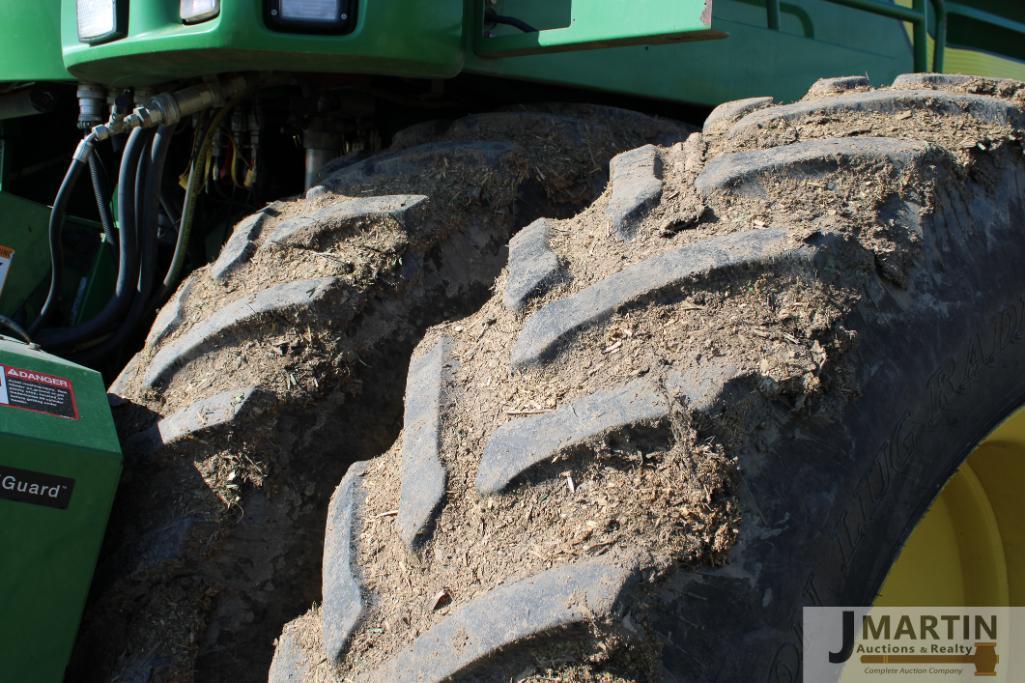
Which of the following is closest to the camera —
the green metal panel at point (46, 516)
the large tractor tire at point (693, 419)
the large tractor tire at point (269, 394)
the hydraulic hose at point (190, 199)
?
the large tractor tire at point (693, 419)

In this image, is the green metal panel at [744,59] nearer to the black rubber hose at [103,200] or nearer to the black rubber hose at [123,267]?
the black rubber hose at [123,267]

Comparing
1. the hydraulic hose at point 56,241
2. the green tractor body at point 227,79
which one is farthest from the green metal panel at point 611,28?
the hydraulic hose at point 56,241

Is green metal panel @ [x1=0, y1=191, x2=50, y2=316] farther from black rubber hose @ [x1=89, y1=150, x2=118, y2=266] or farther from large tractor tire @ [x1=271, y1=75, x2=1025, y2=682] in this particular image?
large tractor tire @ [x1=271, y1=75, x2=1025, y2=682]

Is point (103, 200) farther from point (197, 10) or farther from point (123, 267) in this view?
point (197, 10)

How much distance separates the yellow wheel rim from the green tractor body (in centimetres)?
82

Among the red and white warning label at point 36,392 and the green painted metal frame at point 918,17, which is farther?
the green painted metal frame at point 918,17

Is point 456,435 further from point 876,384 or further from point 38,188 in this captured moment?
point 38,188

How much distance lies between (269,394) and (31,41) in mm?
917

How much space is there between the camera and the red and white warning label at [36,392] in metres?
1.36

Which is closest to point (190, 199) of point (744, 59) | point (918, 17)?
point (744, 59)

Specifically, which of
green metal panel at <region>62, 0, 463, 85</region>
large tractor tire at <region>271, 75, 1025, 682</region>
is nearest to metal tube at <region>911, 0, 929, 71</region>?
large tractor tire at <region>271, 75, 1025, 682</region>

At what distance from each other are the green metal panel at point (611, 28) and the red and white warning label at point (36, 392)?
81cm

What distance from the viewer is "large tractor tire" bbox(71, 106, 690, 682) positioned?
1473 mm

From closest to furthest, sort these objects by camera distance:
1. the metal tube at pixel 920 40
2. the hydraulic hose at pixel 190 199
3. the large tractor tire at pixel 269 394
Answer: the large tractor tire at pixel 269 394 → the hydraulic hose at pixel 190 199 → the metal tube at pixel 920 40
